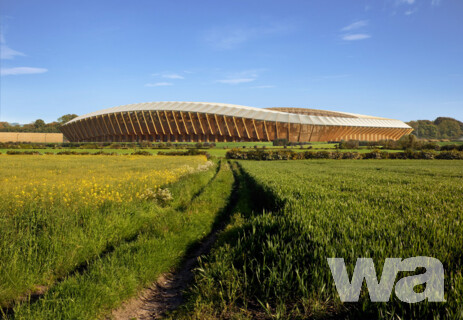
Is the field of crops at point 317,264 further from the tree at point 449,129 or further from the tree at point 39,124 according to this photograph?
the tree at point 449,129

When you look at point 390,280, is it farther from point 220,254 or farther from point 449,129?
point 449,129

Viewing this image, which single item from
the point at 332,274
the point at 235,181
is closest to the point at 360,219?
the point at 332,274

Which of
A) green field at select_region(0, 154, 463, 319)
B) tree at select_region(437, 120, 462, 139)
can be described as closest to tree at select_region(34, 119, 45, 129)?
green field at select_region(0, 154, 463, 319)

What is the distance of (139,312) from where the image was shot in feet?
13.6

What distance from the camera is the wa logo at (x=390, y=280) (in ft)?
9.19

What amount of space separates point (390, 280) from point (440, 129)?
20566 centimetres

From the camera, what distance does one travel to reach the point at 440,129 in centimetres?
16625

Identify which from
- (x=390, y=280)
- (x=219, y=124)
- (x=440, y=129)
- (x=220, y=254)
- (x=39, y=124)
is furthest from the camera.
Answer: (x=440, y=129)

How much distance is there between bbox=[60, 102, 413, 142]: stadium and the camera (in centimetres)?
6844

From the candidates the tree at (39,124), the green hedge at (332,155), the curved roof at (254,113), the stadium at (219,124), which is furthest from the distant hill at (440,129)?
the tree at (39,124)

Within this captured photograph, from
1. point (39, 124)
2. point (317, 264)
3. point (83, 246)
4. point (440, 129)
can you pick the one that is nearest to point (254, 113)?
point (83, 246)

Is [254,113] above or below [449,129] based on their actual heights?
below

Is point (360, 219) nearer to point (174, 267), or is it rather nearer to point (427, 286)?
point (427, 286)

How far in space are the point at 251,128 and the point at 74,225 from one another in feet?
→ 212
